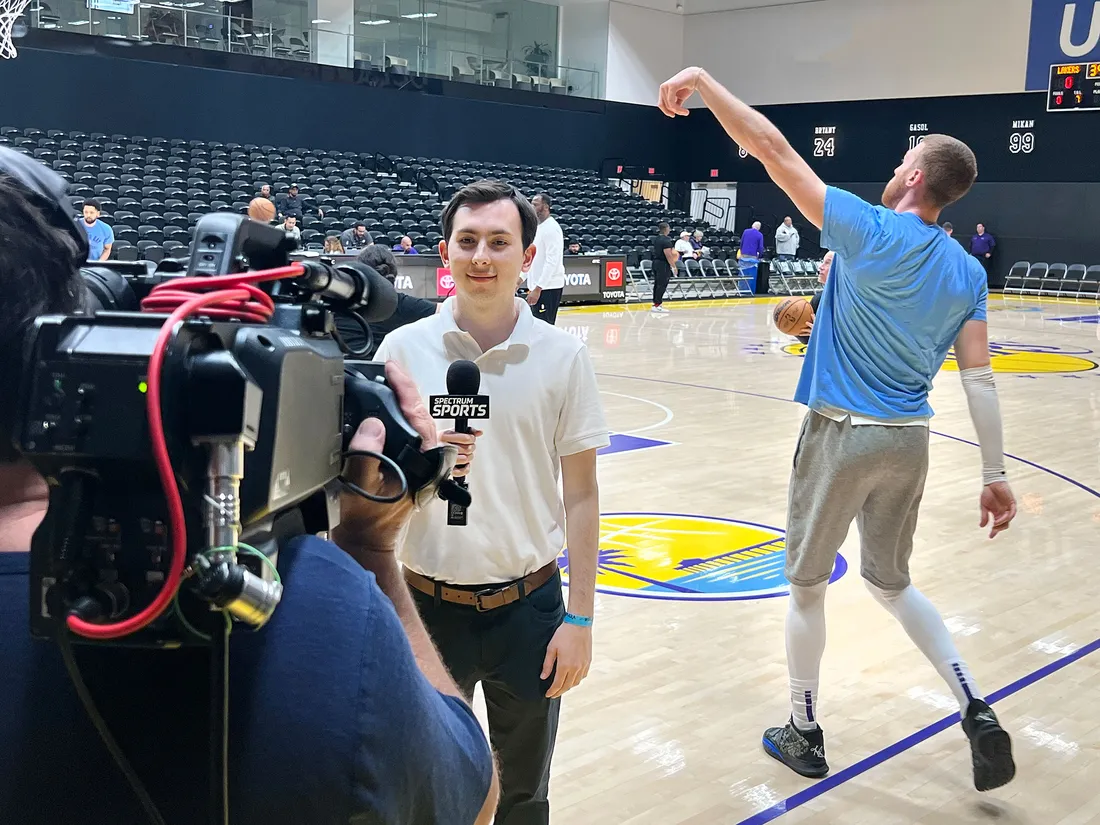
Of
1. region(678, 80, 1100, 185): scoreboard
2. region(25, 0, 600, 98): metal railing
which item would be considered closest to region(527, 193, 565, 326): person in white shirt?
region(25, 0, 600, 98): metal railing

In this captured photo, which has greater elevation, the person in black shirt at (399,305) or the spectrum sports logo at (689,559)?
the person in black shirt at (399,305)

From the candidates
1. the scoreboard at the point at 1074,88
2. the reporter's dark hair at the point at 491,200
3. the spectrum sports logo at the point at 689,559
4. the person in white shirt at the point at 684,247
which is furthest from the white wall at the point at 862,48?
the reporter's dark hair at the point at 491,200

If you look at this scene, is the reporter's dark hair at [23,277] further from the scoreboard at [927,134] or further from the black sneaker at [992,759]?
the scoreboard at [927,134]

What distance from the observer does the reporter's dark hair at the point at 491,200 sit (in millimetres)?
2555

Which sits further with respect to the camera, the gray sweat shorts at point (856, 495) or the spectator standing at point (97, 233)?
the spectator standing at point (97, 233)

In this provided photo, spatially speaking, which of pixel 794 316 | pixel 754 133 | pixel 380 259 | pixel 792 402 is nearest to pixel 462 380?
pixel 754 133

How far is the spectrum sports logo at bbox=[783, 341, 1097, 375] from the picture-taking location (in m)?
13.1

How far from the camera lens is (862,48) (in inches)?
1065

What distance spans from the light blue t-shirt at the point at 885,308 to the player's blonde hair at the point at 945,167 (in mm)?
102

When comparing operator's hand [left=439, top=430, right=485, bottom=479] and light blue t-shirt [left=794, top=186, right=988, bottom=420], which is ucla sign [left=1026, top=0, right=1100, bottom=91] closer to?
light blue t-shirt [left=794, top=186, right=988, bottom=420]

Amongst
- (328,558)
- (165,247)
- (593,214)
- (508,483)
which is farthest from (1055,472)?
(593,214)

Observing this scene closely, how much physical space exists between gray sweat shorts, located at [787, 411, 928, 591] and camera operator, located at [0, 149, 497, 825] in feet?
7.91

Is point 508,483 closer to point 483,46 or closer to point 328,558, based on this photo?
point 328,558

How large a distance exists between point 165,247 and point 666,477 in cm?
978
